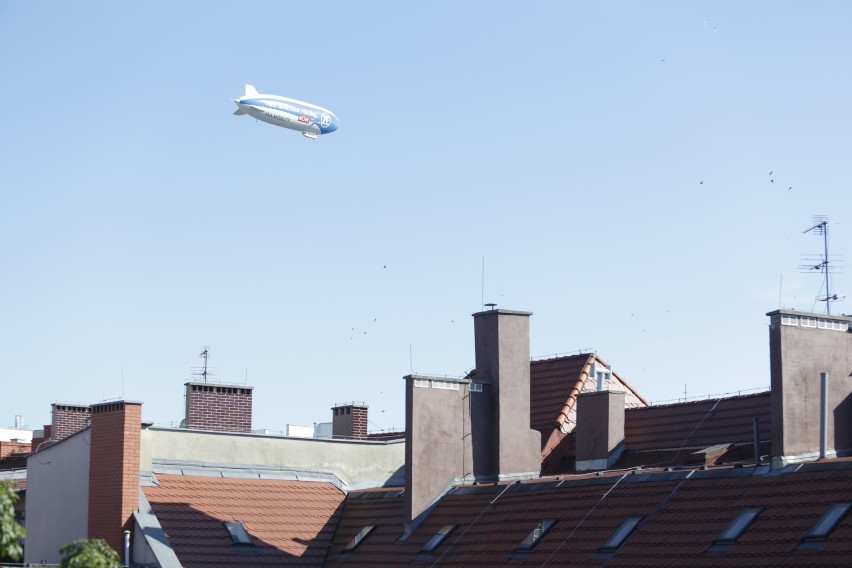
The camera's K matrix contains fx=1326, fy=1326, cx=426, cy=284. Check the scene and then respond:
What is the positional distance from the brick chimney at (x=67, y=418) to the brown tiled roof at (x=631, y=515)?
13.8 meters

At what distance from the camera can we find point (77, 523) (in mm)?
30219

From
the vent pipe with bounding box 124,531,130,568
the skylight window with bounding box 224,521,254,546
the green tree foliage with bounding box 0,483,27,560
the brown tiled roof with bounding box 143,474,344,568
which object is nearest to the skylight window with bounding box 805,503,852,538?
the green tree foliage with bounding box 0,483,27,560

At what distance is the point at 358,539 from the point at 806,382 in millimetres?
11323

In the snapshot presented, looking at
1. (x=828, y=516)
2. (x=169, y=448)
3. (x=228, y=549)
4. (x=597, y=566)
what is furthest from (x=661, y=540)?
(x=169, y=448)

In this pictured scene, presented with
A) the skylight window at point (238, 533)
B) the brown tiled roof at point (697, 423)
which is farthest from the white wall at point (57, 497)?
the brown tiled roof at point (697, 423)

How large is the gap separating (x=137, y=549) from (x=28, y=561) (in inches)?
179

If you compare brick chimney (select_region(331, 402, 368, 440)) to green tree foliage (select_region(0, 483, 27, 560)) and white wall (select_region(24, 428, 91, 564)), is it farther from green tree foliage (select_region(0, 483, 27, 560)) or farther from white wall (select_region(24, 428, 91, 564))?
green tree foliage (select_region(0, 483, 27, 560))

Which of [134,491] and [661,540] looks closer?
[661,540]

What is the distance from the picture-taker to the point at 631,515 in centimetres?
2500

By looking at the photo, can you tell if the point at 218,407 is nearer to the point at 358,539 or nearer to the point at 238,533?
the point at 238,533

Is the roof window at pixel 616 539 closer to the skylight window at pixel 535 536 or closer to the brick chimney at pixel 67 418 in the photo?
the skylight window at pixel 535 536

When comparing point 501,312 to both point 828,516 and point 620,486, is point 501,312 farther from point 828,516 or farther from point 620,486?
point 828,516

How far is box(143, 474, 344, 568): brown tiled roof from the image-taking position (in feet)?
95.7

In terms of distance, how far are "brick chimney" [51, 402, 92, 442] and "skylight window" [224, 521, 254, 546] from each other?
1307 cm
